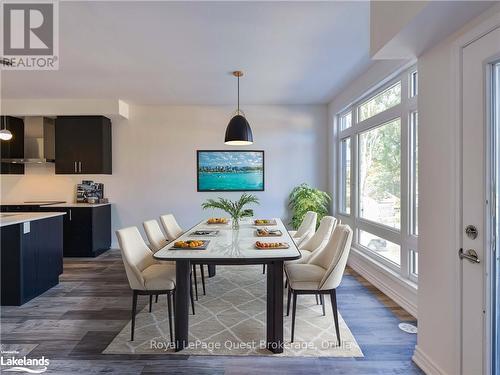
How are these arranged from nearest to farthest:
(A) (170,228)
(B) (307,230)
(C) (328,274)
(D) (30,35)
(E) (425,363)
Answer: (E) (425,363), (C) (328,274), (D) (30,35), (A) (170,228), (B) (307,230)

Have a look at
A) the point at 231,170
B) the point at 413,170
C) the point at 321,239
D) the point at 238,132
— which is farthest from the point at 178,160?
the point at 413,170

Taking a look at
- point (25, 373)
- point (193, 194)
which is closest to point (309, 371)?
point (25, 373)

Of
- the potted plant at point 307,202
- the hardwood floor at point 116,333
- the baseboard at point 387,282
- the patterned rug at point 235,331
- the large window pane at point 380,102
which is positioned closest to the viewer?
the hardwood floor at point 116,333

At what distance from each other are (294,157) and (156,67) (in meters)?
3.08

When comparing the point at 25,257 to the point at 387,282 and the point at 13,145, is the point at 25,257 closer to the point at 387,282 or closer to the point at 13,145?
the point at 13,145

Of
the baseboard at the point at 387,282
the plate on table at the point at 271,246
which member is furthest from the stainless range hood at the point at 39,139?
the baseboard at the point at 387,282

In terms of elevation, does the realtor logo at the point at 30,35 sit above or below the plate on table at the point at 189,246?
above

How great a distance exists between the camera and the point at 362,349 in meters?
2.32

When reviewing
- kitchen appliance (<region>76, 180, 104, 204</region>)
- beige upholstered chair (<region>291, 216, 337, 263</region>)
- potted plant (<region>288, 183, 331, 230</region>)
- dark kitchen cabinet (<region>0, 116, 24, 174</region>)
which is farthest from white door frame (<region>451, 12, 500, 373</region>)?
dark kitchen cabinet (<region>0, 116, 24, 174</region>)

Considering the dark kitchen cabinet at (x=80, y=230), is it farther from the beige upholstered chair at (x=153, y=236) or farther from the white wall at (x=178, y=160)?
the beige upholstered chair at (x=153, y=236)

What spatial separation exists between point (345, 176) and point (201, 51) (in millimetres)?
3284

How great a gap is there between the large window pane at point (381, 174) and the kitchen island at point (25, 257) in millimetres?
4234

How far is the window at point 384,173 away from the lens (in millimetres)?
3186

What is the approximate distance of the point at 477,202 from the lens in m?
1.60
